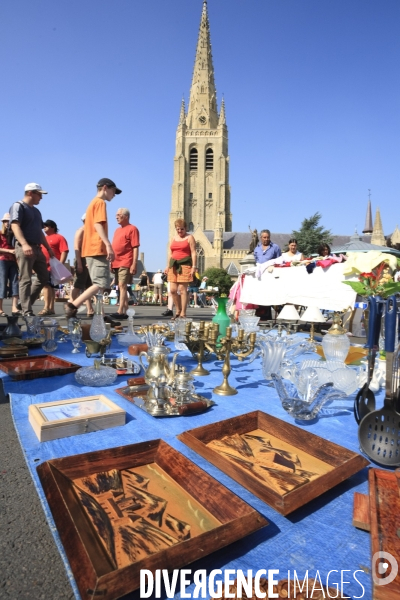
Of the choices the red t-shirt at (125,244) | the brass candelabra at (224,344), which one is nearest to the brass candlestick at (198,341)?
the brass candelabra at (224,344)

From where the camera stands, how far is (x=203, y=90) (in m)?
69.1

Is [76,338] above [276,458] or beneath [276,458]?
above

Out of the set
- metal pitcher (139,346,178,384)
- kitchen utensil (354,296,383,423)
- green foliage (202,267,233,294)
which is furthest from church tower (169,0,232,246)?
kitchen utensil (354,296,383,423)

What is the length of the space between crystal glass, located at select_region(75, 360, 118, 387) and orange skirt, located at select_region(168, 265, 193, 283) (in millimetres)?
3889

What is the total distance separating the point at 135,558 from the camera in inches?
38.0

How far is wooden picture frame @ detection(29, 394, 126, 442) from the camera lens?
1.75 meters

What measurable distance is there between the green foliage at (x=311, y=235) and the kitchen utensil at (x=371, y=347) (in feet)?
144

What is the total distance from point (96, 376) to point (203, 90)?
78863mm

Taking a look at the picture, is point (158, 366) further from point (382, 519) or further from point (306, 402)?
point (382, 519)

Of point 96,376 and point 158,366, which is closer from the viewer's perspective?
point 158,366

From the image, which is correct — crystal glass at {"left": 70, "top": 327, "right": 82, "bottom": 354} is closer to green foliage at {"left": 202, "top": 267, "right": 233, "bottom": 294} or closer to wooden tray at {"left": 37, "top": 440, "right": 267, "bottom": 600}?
wooden tray at {"left": 37, "top": 440, "right": 267, "bottom": 600}

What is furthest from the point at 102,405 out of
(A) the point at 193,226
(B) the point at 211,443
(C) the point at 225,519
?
(A) the point at 193,226

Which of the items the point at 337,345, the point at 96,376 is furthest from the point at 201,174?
the point at 96,376

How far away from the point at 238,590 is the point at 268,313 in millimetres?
7061
